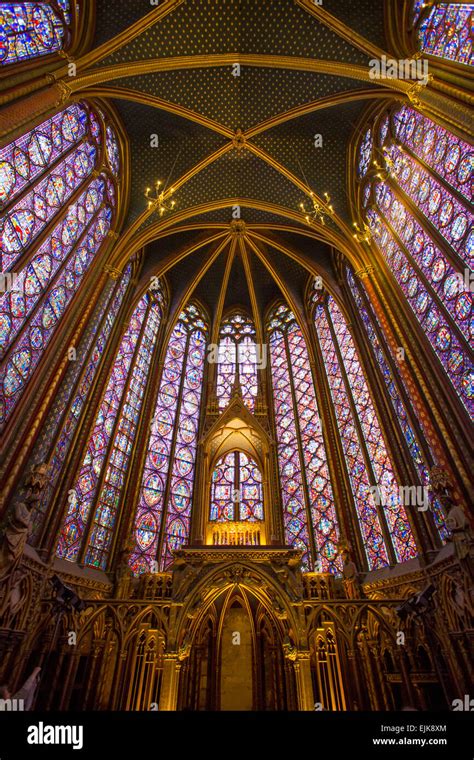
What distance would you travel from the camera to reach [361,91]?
11.2 metres

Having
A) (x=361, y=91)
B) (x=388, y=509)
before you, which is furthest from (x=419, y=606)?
(x=361, y=91)

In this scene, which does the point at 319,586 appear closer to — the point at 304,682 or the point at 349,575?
the point at 349,575

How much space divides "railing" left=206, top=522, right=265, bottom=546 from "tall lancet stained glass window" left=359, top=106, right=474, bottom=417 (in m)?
6.30

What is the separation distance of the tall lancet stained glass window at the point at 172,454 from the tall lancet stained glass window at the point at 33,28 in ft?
33.1

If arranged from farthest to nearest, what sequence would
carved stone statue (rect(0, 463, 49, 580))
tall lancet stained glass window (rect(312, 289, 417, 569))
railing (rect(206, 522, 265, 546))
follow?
railing (rect(206, 522, 265, 546)), tall lancet stained glass window (rect(312, 289, 417, 569)), carved stone statue (rect(0, 463, 49, 580))

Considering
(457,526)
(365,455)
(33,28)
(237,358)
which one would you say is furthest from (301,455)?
(33,28)

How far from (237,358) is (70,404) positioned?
9.08 metres

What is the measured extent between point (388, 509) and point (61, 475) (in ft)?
27.8

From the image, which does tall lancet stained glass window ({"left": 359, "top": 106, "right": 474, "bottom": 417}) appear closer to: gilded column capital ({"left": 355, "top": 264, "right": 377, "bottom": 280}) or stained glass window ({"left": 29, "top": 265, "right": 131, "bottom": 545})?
gilded column capital ({"left": 355, "top": 264, "right": 377, "bottom": 280})

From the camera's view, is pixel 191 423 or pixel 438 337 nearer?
pixel 438 337

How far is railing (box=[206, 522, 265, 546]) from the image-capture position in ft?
36.7

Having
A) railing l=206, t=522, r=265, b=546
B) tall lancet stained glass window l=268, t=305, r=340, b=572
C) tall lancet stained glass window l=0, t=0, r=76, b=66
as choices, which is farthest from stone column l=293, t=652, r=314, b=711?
tall lancet stained glass window l=0, t=0, r=76, b=66

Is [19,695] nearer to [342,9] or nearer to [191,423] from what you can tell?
[191,423]

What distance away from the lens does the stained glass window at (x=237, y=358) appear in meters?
16.9
